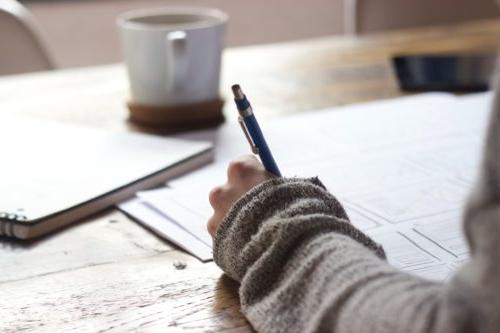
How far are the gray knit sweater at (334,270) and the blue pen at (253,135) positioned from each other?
0.18ft

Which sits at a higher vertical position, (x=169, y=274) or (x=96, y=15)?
(x=169, y=274)

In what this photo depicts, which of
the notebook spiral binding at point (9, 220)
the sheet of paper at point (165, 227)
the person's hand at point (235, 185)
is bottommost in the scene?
the sheet of paper at point (165, 227)

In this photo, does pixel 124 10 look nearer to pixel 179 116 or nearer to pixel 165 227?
pixel 179 116

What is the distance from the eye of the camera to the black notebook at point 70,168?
0.67 meters

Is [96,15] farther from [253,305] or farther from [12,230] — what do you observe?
[253,305]

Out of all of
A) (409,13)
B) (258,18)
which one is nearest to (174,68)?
(409,13)

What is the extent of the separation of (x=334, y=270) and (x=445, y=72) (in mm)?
706

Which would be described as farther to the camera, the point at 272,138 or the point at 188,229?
the point at 272,138

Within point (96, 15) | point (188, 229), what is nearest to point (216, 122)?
point (188, 229)

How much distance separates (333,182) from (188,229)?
0.54 feet

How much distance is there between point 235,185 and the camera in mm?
610

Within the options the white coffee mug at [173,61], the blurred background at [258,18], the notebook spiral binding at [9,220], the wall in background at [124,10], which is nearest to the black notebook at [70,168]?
the notebook spiral binding at [9,220]

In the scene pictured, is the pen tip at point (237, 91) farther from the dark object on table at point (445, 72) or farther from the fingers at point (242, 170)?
the dark object on table at point (445, 72)

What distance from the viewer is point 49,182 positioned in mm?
727
